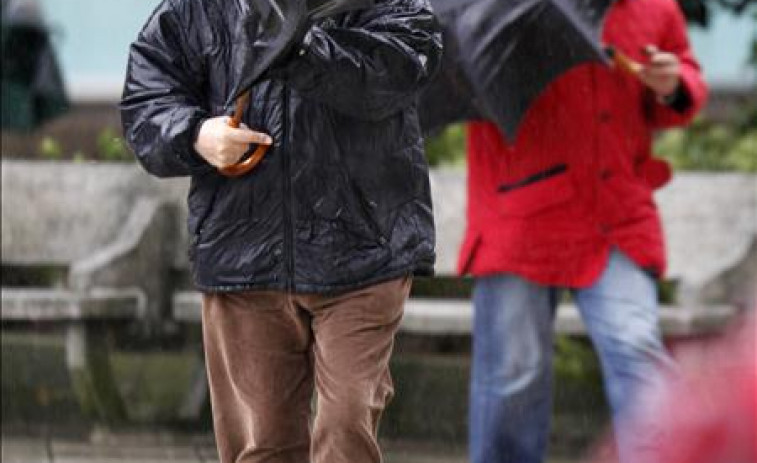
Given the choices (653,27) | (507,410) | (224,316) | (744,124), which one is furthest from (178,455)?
(744,124)

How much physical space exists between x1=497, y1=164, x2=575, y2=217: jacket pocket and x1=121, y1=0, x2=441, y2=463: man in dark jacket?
1.39 meters

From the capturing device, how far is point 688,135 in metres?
10.0

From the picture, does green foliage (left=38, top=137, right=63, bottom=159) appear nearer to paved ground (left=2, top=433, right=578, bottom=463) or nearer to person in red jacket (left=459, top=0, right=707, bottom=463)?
paved ground (left=2, top=433, right=578, bottom=463)

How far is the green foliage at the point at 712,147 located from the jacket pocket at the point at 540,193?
3565mm

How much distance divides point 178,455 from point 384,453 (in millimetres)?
779

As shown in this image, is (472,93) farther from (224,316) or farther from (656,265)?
(224,316)

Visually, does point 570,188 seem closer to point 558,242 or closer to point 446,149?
point 558,242

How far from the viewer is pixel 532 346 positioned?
5.91 meters

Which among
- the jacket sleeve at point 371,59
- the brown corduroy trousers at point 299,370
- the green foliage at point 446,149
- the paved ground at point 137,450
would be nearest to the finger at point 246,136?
the jacket sleeve at point 371,59

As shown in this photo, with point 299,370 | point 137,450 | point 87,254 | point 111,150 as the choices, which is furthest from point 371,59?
point 111,150

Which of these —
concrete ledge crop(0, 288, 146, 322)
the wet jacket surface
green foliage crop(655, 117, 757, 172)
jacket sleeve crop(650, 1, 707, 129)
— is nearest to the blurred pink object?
the wet jacket surface

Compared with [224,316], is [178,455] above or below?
below

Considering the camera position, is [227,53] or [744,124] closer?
[227,53]

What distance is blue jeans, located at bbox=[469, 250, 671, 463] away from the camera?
5805 millimetres
